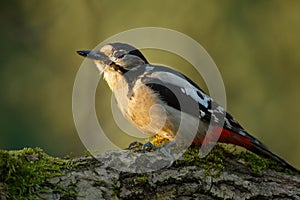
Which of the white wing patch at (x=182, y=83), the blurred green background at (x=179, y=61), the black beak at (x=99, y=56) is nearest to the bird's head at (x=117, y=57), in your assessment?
the black beak at (x=99, y=56)

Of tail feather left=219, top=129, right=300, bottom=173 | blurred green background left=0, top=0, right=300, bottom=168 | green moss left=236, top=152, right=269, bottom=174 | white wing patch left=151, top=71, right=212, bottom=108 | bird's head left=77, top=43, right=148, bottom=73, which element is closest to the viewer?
green moss left=236, top=152, right=269, bottom=174

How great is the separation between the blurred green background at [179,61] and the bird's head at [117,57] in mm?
1401

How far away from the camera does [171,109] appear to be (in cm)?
303

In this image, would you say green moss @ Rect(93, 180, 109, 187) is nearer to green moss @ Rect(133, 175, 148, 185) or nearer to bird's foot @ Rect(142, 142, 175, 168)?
green moss @ Rect(133, 175, 148, 185)

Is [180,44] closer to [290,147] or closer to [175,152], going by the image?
[290,147]

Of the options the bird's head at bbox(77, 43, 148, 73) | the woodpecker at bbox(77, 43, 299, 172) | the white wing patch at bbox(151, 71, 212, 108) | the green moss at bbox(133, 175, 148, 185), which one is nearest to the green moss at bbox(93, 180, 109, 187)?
the green moss at bbox(133, 175, 148, 185)

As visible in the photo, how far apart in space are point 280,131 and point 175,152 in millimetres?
2377

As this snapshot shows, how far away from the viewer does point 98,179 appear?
229 cm

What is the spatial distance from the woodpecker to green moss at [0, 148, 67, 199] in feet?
2.66

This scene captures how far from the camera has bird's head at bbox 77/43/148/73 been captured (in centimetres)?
333

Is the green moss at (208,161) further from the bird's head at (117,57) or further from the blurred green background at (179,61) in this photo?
the blurred green background at (179,61)

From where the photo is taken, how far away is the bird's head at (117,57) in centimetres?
333

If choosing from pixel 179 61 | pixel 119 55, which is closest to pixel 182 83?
pixel 119 55

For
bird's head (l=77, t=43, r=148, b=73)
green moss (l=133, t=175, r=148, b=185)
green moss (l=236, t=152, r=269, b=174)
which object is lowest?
green moss (l=133, t=175, r=148, b=185)
